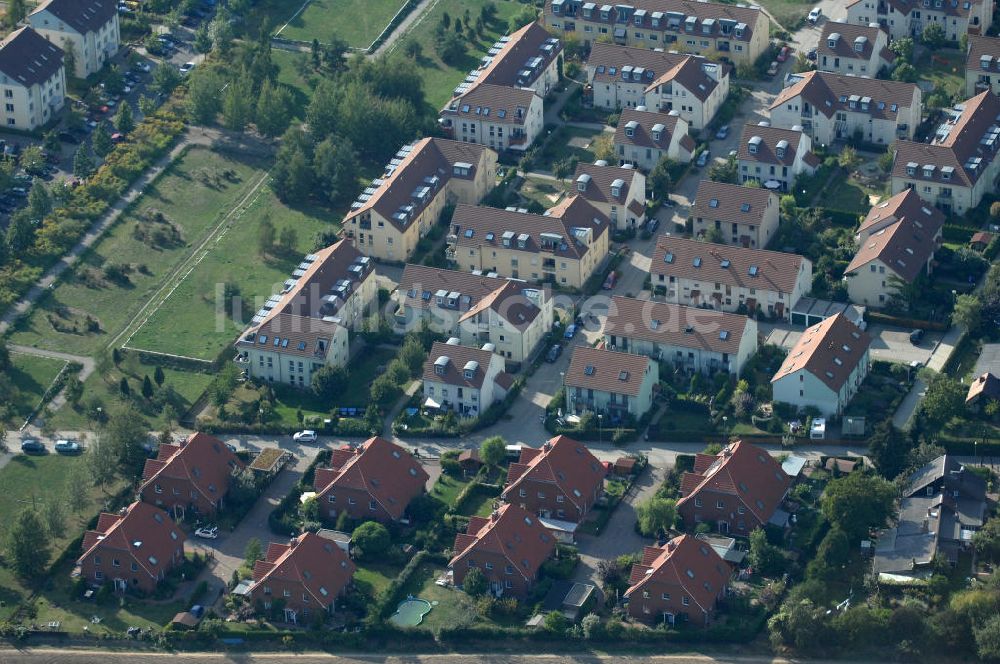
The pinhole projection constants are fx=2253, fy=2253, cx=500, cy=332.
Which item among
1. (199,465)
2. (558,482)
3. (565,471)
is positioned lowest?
(199,465)

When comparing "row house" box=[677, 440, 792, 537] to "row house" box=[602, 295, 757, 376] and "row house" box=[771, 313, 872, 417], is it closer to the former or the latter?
"row house" box=[771, 313, 872, 417]

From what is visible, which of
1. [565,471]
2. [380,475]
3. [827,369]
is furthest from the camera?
[827,369]

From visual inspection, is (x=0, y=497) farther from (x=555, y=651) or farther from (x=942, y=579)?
(x=942, y=579)

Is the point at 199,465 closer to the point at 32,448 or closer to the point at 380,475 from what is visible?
the point at 380,475

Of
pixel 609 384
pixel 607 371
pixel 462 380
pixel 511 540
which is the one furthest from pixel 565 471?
pixel 462 380

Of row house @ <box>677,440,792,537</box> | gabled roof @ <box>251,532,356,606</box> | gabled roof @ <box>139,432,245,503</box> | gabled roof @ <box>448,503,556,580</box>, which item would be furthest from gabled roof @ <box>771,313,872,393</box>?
Answer: gabled roof @ <box>139,432,245,503</box>

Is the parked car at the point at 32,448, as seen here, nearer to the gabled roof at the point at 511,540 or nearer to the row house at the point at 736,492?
the gabled roof at the point at 511,540
